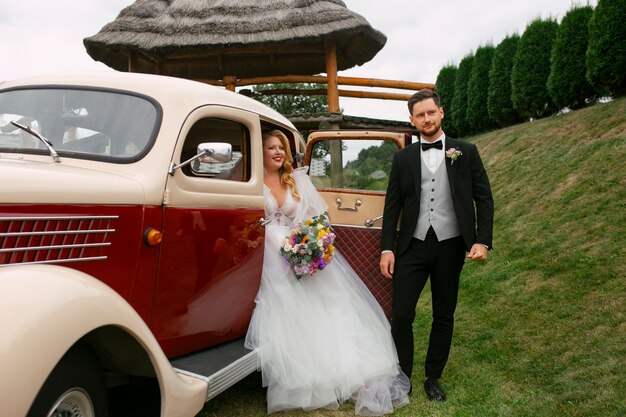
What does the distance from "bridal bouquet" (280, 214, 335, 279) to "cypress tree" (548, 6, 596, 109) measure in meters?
8.49

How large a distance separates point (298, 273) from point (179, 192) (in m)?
1.21

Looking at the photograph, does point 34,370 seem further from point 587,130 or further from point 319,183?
point 587,130

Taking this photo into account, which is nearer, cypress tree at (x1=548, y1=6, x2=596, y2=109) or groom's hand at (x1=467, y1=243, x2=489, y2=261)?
groom's hand at (x1=467, y1=243, x2=489, y2=261)

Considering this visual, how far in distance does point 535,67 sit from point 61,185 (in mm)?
11463

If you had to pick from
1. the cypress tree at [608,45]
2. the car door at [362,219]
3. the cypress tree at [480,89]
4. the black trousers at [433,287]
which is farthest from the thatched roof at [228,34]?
the black trousers at [433,287]

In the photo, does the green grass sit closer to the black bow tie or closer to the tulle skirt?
the tulle skirt

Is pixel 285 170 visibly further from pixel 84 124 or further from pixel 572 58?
pixel 572 58

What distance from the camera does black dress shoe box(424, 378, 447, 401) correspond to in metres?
3.72

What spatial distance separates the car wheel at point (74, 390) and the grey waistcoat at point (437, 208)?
7.40ft

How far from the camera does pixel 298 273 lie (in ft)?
12.5

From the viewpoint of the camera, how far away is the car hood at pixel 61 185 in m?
2.15

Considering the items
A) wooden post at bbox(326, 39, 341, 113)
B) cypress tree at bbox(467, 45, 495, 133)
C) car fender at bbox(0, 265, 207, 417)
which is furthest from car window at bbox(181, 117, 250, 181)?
cypress tree at bbox(467, 45, 495, 133)

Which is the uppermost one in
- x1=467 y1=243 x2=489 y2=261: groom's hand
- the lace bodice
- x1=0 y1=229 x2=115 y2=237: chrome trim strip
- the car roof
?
the car roof

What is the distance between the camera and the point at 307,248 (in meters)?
3.78
